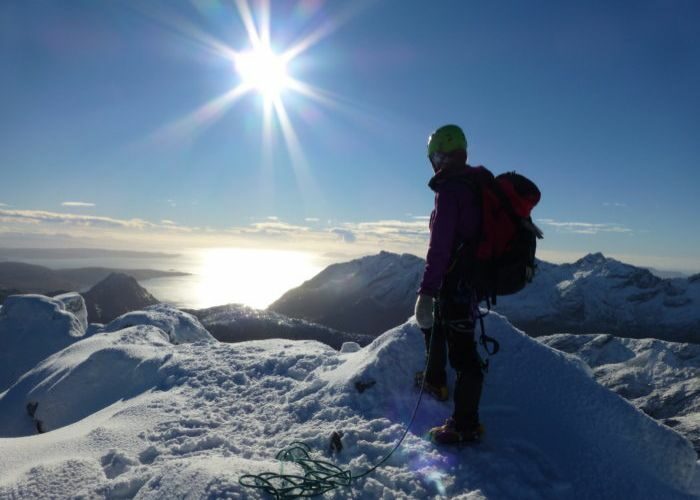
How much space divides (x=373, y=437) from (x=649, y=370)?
189 m

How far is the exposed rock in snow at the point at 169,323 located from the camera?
16.9 meters

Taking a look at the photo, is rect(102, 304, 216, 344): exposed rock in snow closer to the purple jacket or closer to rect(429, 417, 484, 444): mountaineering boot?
rect(429, 417, 484, 444): mountaineering boot

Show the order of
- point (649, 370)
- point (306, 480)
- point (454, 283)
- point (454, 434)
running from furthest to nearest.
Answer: point (649, 370) → point (454, 283) → point (454, 434) → point (306, 480)

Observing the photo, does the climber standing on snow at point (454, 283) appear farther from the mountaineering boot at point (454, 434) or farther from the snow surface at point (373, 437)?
the snow surface at point (373, 437)

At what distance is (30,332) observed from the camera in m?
20.7

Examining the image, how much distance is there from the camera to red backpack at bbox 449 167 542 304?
15.8 feet

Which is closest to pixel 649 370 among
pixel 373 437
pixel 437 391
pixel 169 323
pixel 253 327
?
pixel 253 327

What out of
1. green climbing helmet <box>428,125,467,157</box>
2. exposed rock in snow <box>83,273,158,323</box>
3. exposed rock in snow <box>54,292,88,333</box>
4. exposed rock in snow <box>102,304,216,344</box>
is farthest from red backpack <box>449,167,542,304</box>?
exposed rock in snow <box>83,273,158,323</box>

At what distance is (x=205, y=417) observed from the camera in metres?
6.70

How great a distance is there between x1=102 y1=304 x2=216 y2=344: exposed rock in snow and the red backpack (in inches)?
524

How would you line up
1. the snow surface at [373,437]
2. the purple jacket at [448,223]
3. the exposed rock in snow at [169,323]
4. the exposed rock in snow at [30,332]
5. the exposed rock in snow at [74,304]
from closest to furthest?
the snow surface at [373,437]
the purple jacket at [448,223]
the exposed rock in snow at [169,323]
the exposed rock in snow at [30,332]
the exposed rock in snow at [74,304]

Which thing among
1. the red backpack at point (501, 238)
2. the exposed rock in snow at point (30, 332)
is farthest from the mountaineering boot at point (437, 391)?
the exposed rock in snow at point (30, 332)

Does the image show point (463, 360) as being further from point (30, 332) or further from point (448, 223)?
point (30, 332)

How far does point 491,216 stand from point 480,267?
0.61 metres
